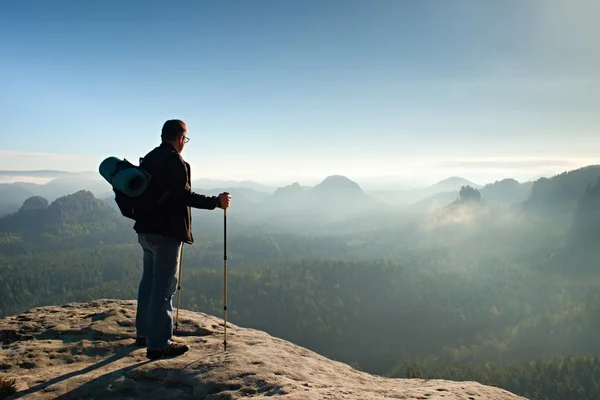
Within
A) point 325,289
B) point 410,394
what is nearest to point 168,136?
point 410,394

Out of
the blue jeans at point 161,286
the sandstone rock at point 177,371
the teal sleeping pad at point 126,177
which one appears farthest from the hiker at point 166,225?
the sandstone rock at point 177,371

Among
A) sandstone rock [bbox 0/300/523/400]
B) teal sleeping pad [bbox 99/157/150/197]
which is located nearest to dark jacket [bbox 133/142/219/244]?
teal sleeping pad [bbox 99/157/150/197]

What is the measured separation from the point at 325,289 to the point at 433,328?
5666 cm

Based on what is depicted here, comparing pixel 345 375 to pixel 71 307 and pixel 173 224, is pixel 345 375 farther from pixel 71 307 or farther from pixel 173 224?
pixel 71 307

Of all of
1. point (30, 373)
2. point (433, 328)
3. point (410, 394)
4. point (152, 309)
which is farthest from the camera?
point (433, 328)

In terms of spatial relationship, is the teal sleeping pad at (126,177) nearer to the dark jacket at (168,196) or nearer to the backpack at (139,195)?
the backpack at (139,195)

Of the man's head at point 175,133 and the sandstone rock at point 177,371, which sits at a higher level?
the man's head at point 175,133

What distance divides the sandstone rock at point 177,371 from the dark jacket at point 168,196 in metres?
2.58

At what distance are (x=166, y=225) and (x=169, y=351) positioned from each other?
263 cm

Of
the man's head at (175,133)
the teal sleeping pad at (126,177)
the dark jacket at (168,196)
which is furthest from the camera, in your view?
the man's head at (175,133)

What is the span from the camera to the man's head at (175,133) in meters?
7.47

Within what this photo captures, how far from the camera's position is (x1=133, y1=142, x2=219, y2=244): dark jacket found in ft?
23.2

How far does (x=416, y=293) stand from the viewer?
606 ft

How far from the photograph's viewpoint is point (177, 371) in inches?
258
